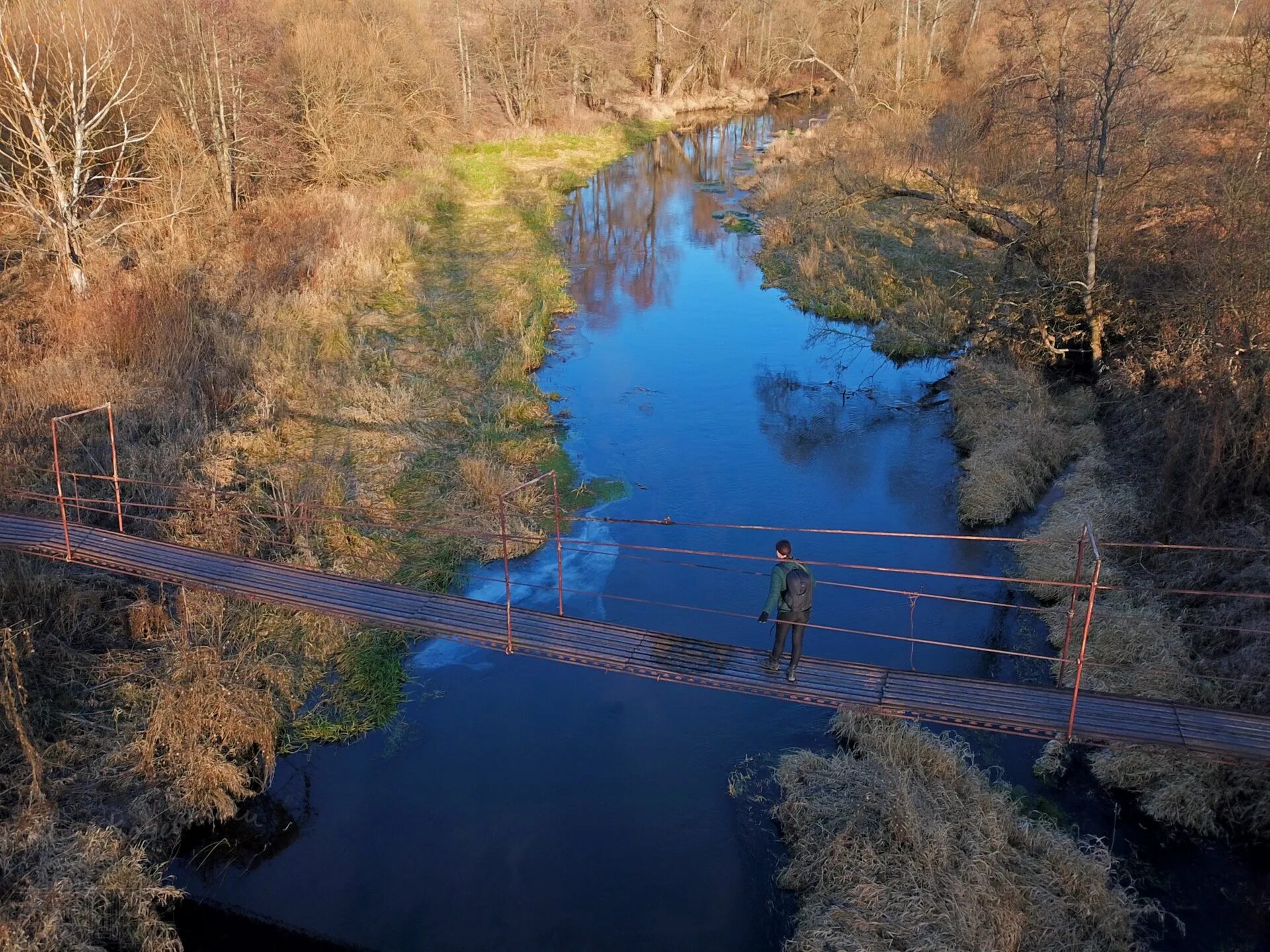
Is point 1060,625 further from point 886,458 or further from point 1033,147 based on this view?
point 1033,147

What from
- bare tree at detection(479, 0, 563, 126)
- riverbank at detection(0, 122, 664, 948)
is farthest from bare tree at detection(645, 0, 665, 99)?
riverbank at detection(0, 122, 664, 948)

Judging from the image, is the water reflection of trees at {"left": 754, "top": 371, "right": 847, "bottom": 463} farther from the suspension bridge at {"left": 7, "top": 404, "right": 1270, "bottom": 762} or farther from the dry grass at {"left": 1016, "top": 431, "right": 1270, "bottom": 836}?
the suspension bridge at {"left": 7, "top": 404, "right": 1270, "bottom": 762}

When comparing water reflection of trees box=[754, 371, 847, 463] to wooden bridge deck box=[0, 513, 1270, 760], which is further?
water reflection of trees box=[754, 371, 847, 463]

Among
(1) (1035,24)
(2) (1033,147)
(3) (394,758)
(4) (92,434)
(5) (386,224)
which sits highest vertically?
(1) (1035,24)

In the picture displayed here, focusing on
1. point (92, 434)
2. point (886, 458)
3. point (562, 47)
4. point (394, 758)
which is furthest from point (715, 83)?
point (394, 758)

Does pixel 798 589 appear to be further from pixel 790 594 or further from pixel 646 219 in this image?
pixel 646 219

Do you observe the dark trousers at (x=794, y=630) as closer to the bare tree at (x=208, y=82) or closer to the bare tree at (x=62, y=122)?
the bare tree at (x=62, y=122)

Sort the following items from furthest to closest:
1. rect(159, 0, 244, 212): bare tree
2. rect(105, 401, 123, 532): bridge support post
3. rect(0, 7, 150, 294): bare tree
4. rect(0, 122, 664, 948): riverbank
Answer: rect(159, 0, 244, 212): bare tree → rect(0, 7, 150, 294): bare tree → rect(105, 401, 123, 532): bridge support post → rect(0, 122, 664, 948): riverbank
